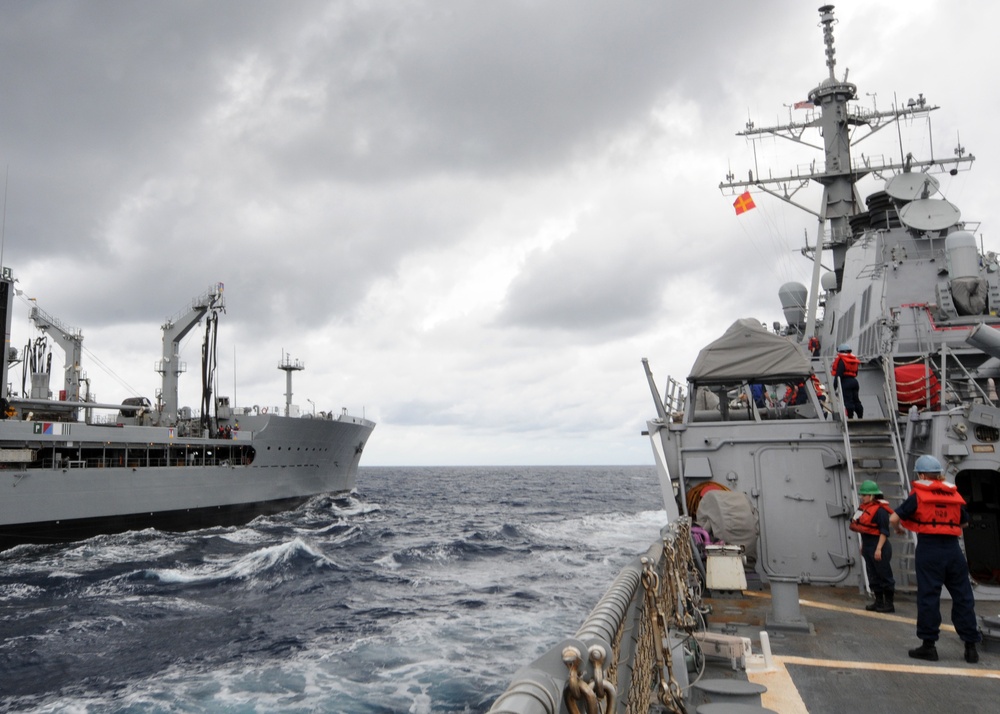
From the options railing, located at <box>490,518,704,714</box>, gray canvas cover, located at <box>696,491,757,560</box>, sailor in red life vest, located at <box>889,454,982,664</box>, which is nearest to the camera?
railing, located at <box>490,518,704,714</box>

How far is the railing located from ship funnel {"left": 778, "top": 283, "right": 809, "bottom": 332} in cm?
1599

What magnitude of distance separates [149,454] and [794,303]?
86.2 ft

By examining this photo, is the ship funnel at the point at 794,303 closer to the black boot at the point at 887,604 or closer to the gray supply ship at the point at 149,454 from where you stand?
the black boot at the point at 887,604

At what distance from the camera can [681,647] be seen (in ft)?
13.9

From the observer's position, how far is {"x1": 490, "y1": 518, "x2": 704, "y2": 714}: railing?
1.45m

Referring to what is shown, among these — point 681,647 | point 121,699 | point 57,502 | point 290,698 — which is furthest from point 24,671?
point 57,502

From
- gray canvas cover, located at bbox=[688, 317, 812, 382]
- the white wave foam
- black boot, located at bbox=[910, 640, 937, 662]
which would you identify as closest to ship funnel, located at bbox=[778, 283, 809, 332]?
gray canvas cover, located at bbox=[688, 317, 812, 382]

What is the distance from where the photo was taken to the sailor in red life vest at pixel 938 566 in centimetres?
446

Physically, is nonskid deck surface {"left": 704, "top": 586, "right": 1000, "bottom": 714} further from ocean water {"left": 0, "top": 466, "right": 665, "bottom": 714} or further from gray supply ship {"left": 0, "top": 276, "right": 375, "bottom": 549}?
gray supply ship {"left": 0, "top": 276, "right": 375, "bottom": 549}

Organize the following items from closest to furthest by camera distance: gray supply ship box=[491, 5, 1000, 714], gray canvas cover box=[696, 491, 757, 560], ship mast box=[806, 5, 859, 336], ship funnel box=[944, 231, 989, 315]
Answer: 1. gray supply ship box=[491, 5, 1000, 714]
2. gray canvas cover box=[696, 491, 757, 560]
3. ship funnel box=[944, 231, 989, 315]
4. ship mast box=[806, 5, 859, 336]

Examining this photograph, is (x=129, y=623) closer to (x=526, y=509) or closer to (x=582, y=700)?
(x=582, y=700)

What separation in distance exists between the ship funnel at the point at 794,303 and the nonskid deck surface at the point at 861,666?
13.7 metres

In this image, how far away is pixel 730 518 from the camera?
6883mm

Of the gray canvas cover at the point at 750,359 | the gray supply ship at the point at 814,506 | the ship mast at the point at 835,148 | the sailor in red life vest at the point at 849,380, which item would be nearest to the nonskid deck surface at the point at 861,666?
the gray supply ship at the point at 814,506
